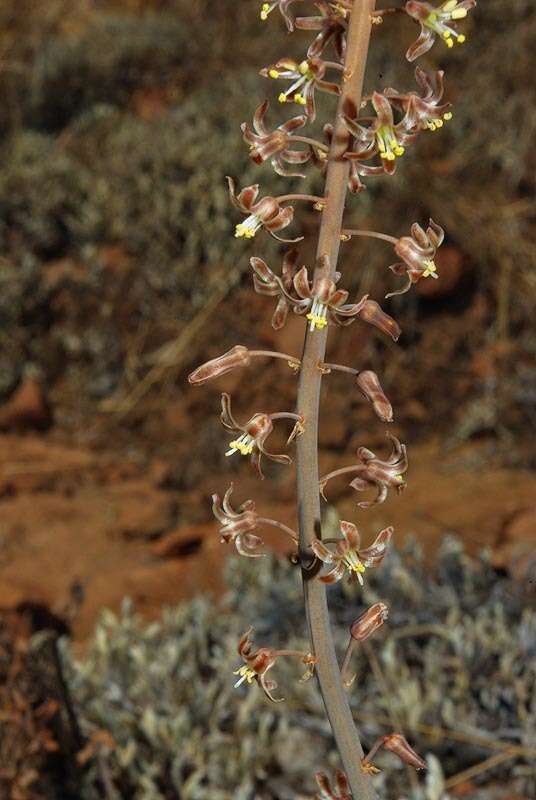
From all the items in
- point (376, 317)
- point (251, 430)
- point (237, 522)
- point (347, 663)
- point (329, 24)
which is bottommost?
point (347, 663)

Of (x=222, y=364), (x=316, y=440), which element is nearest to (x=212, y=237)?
(x=222, y=364)

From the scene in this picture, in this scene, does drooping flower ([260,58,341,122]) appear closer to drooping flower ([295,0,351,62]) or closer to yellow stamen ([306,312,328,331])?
drooping flower ([295,0,351,62])

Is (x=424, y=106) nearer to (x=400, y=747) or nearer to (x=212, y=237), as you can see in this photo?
(x=400, y=747)

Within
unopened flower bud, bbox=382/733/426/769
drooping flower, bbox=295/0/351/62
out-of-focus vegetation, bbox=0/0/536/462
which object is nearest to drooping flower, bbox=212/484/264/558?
unopened flower bud, bbox=382/733/426/769

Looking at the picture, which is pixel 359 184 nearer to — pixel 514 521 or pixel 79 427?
pixel 514 521

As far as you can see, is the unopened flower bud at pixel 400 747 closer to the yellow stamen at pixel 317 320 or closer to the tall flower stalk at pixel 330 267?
the tall flower stalk at pixel 330 267

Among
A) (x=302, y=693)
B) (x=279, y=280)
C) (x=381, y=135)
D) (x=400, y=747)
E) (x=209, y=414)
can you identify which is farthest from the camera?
(x=209, y=414)

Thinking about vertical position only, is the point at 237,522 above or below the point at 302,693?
above
